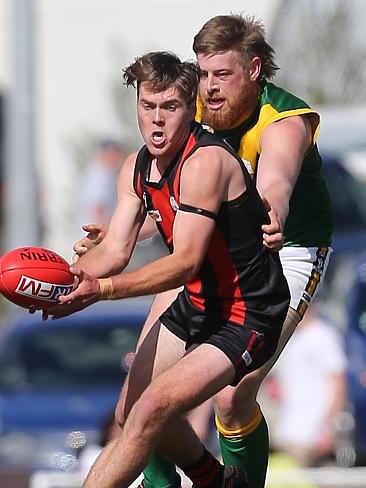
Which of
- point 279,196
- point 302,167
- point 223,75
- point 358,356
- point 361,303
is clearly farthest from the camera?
point 361,303

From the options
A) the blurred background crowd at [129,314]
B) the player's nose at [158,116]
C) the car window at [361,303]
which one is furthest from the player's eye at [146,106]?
the car window at [361,303]

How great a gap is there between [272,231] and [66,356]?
608 centimetres

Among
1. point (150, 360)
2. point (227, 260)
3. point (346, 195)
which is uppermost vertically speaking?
point (227, 260)

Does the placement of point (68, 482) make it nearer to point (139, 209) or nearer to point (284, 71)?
point (139, 209)

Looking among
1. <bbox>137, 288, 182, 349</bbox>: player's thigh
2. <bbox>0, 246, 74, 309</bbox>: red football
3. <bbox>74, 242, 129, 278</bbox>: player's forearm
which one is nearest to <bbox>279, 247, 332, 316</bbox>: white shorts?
<bbox>137, 288, 182, 349</bbox>: player's thigh

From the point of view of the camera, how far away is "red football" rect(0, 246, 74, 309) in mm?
5898

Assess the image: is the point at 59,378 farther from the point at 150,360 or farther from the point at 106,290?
the point at 106,290

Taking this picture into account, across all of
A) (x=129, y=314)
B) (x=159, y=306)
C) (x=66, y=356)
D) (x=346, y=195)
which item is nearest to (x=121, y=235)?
(x=159, y=306)

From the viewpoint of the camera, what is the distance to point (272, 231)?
246 inches

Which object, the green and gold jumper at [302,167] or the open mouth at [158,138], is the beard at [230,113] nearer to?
the green and gold jumper at [302,167]

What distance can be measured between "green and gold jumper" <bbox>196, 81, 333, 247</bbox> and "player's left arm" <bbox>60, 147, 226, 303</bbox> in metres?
0.63

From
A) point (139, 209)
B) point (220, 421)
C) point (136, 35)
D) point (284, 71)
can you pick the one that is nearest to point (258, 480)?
point (220, 421)

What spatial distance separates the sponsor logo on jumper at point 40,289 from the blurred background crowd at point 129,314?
277 centimetres

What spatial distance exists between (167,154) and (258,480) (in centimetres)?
179
